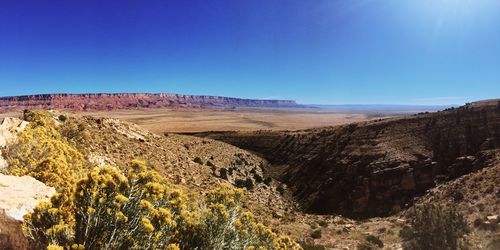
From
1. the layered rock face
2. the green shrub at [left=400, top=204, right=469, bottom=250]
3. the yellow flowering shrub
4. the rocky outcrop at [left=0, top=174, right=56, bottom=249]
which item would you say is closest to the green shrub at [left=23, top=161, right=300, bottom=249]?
the yellow flowering shrub

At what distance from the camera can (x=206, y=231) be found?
6594 millimetres

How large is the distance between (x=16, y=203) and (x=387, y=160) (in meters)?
38.2

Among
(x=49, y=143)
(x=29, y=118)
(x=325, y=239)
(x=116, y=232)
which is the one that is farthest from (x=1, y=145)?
(x=325, y=239)

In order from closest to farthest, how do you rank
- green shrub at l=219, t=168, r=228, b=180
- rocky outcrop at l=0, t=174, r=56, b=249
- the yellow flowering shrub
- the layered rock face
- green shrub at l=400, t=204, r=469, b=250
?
rocky outcrop at l=0, t=174, r=56, b=249 < the yellow flowering shrub < green shrub at l=400, t=204, r=469, b=250 < the layered rock face < green shrub at l=219, t=168, r=228, b=180

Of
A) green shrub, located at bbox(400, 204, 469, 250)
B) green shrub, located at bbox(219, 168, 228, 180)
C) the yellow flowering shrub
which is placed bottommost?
green shrub, located at bbox(219, 168, 228, 180)

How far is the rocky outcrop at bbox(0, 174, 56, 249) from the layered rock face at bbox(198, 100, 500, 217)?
96.3ft

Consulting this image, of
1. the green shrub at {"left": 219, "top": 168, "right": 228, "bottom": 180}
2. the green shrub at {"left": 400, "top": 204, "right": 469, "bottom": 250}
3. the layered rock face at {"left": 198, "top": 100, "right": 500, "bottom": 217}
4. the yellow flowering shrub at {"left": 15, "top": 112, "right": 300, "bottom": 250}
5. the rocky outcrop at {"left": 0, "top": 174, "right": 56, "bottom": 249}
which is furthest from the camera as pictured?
the green shrub at {"left": 219, "top": 168, "right": 228, "bottom": 180}

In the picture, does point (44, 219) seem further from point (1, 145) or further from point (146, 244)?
point (1, 145)

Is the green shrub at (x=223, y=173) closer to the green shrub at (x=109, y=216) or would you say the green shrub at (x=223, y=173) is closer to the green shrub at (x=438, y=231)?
the green shrub at (x=438, y=231)

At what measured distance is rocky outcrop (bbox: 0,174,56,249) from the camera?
15.7 feet

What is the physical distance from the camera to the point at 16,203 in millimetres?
5637

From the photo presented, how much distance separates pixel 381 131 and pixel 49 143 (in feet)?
144

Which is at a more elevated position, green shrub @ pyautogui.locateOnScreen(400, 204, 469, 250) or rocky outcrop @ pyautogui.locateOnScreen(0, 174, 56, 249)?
rocky outcrop @ pyautogui.locateOnScreen(0, 174, 56, 249)

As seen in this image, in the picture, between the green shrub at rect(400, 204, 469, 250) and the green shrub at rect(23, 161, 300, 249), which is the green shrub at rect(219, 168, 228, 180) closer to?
the green shrub at rect(400, 204, 469, 250)
